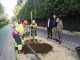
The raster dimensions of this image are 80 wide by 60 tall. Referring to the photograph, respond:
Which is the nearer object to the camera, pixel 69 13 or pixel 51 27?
pixel 51 27

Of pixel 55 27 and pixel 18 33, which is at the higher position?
pixel 18 33

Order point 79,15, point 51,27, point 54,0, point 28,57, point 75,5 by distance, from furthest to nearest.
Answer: point 54,0 < point 79,15 < point 75,5 < point 51,27 < point 28,57

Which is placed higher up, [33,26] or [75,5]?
[75,5]

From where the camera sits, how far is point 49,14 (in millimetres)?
38312

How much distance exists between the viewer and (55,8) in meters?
33.6

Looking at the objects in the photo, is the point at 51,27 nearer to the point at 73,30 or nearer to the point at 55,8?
the point at 73,30

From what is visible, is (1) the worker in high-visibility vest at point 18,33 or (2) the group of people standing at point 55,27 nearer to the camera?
(1) the worker in high-visibility vest at point 18,33

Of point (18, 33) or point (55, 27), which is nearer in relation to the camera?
point (18, 33)

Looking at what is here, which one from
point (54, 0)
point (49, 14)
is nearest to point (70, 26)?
point (54, 0)

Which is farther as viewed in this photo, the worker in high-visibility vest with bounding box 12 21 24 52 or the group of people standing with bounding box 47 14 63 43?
the group of people standing with bounding box 47 14 63 43

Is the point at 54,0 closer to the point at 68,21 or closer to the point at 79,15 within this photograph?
the point at 68,21

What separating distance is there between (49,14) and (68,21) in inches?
282

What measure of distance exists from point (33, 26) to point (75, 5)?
6916 mm

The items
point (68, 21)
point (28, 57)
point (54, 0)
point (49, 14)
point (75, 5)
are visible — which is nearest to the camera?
point (28, 57)
